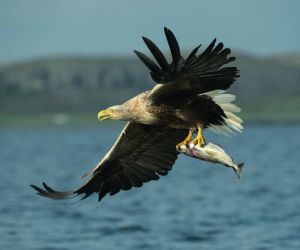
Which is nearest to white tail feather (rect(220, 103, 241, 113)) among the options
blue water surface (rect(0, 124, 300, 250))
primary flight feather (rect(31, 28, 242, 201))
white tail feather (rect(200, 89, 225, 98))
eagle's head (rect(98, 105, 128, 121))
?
primary flight feather (rect(31, 28, 242, 201))

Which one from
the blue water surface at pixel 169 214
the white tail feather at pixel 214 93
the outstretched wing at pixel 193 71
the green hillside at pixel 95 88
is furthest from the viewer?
the green hillside at pixel 95 88

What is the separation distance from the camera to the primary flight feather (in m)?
11.5

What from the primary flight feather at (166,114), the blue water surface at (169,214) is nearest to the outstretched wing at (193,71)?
the primary flight feather at (166,114)

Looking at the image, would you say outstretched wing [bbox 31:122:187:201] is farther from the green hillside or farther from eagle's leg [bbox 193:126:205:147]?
the green hillside

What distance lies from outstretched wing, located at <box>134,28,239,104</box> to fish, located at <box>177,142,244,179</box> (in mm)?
748

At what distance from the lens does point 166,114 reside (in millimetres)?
12242

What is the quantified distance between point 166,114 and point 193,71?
0.84 metres

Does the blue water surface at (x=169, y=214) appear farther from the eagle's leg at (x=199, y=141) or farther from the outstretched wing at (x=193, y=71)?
the outstretched wing at (x=193, y=71)

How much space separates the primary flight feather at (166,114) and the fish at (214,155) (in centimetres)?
21

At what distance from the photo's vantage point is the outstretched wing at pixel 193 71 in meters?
11.3

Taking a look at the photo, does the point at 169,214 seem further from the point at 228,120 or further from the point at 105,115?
the point at 105,115

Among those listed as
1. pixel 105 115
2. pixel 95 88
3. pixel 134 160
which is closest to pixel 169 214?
pixel 134 160

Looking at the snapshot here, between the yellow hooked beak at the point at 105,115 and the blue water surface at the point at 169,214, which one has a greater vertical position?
the blue water surface at the point at 169,214

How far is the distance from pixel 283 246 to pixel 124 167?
21.6 ft
